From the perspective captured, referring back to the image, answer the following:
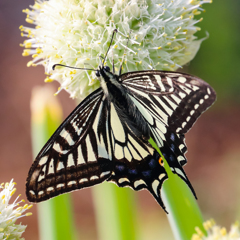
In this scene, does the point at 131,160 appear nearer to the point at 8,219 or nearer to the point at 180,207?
the point at 180,207

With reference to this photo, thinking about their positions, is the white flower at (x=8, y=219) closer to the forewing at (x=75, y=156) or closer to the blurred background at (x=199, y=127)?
the forewing at (x=75, y=156)

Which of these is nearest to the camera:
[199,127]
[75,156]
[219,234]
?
[219,234]

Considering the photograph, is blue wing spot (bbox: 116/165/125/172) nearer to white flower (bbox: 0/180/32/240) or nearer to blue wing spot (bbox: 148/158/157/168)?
blue wing spot (bbox: 148/158/157/168)

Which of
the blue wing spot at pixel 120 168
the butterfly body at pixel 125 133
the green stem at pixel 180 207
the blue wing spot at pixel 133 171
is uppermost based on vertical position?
the butterfly body at pixel 125 133

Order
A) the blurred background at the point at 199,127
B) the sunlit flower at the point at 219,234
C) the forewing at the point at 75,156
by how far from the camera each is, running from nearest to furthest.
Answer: the sunlit flower at the point at 219,234 → the forewing at the point at 75,156 → the blurred background at the point at 199,127

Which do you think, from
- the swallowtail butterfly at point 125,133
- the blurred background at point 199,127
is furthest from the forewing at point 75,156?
the blurred background at point 199,127

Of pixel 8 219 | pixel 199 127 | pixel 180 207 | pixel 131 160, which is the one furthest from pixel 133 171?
pixel 199 127

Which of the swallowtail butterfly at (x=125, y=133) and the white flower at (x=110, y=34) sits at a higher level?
the white flower at (x=110, y=34)

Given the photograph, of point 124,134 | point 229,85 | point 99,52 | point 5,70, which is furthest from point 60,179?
point 5,70
